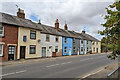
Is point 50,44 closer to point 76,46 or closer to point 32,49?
point 32,49

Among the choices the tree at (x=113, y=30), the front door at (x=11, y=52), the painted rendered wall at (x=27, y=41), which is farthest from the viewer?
the painted rendered wall at (x=27, y=41)

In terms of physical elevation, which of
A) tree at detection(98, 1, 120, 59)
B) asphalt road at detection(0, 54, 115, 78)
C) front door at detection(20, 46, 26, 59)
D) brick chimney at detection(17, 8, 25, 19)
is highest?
brick chimney at detection(17, 8, 25, 19)

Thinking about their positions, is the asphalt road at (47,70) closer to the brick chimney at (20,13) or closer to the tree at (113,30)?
the tree at (113,30)

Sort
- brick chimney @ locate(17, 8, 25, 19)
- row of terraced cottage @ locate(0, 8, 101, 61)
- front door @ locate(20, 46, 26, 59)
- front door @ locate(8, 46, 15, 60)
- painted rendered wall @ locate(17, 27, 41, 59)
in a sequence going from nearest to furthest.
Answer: row of terraced cottage @ locate(0, 8, 101, 61) → front door @ locate(8, 46, 15, 60) → painted rendered wall @ locate(17, 27, 41, 59) → front door @ locate(20, 46, 26, 59) → brick chimney @ locate(17, 8, 25, 19)

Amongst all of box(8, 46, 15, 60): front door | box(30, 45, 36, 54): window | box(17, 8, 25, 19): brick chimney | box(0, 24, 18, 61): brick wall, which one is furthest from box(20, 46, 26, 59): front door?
box(17, 8, 25, 19): brick chimney

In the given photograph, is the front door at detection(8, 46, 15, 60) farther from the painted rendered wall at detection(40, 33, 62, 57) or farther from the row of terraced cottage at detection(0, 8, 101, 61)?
the painted rendered wall at detection(40, 33, 62, 57)

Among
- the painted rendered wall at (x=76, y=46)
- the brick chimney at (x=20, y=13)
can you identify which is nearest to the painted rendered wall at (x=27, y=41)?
the brick chimney at (x=20, y=13)

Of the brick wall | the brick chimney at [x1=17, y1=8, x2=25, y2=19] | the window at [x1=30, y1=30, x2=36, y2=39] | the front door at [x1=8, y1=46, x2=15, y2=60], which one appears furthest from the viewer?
the brick chimney at [x1=17, y1=8, x2=25, y2=19]

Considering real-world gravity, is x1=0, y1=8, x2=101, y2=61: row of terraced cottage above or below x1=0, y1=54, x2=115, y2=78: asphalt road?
above

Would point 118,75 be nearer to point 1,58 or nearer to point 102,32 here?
point 102,32

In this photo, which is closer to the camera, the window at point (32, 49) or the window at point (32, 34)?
the window at point (32, 49)

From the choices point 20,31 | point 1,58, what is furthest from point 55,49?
point 1,58

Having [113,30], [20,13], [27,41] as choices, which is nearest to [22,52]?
[27,41]

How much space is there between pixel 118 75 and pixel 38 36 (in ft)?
57.0
